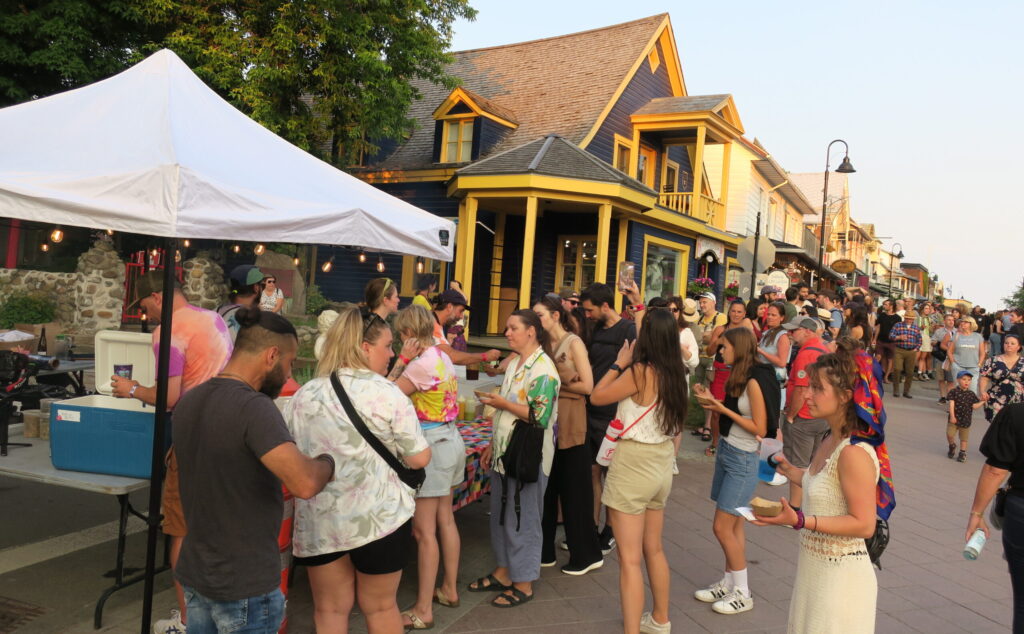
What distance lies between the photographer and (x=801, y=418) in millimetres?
6500

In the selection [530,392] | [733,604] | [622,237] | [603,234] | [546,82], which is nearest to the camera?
[530,392]

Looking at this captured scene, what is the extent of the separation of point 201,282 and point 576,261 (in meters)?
9.07

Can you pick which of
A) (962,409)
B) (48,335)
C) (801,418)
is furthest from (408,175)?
(801,418)

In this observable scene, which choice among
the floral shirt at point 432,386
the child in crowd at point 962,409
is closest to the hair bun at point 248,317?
the floral shirt at point 432,386

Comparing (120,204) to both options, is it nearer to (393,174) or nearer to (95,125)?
(95,125)

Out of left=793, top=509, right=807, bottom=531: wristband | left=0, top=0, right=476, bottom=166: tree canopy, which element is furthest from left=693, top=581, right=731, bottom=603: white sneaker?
left=0, top=0, right=476, bottom=166: tree canopy

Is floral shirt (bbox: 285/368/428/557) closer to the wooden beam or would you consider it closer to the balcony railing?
the wooden beam

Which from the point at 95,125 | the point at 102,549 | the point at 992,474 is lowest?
the point at 102,549

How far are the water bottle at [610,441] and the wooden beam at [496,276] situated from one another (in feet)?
43.8

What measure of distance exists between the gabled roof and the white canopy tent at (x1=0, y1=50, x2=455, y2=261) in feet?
31.8

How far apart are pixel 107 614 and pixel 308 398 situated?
2.24m

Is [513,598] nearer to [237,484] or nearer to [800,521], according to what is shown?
[800,521]

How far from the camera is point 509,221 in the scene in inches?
698

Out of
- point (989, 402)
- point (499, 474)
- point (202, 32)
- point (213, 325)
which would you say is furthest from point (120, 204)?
point (202, 32)
